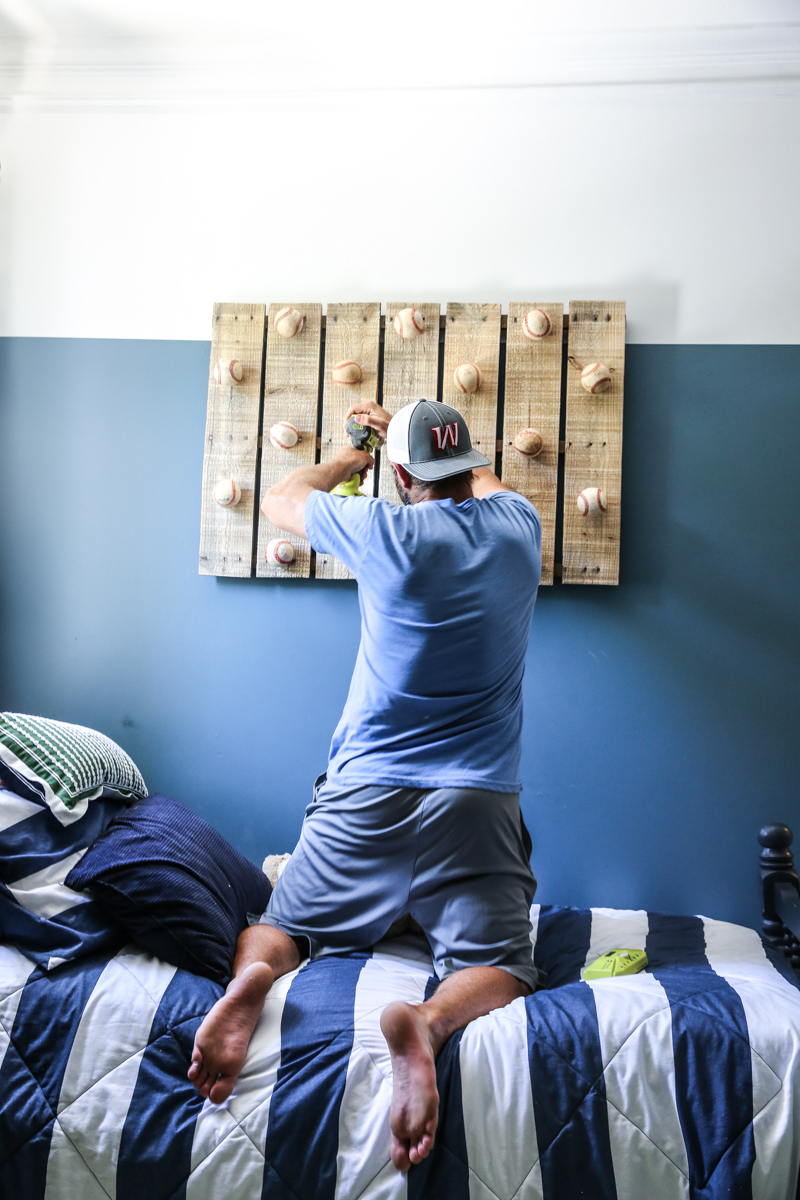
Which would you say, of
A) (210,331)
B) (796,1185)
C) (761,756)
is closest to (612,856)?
(761,756)

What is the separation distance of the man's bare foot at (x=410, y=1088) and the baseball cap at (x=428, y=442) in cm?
97

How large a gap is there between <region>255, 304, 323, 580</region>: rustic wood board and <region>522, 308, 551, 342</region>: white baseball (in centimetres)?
55

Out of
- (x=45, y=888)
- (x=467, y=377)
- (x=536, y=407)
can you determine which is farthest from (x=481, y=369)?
(x=45, y=888)

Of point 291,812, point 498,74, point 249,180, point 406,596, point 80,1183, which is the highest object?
point 498,74

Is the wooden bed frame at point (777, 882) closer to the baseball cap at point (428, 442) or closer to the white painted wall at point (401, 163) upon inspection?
the baseball cap at point (428, 442)

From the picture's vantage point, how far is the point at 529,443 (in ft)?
6.93

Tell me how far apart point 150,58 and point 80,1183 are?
2.62 meters

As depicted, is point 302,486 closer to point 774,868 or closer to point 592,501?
point 592,501

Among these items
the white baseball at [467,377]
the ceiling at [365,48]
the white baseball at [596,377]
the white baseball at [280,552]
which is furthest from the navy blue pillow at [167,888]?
the ceiling at [365,48]

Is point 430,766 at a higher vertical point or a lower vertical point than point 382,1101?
higher

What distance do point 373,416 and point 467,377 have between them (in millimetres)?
323

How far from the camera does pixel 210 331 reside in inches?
91.7

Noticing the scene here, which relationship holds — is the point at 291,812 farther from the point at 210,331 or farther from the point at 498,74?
the point at 498,74

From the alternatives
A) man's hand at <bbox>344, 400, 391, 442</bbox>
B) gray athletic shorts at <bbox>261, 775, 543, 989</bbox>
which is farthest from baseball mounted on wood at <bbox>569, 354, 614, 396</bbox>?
gray athletic shorts at <bbox>261, 775, 543, 989</bbox>
